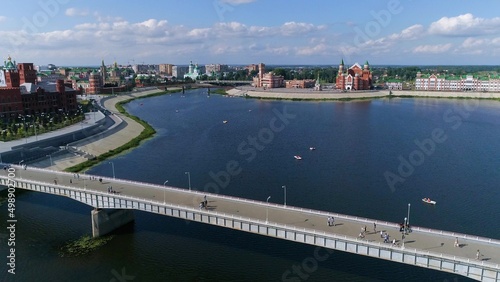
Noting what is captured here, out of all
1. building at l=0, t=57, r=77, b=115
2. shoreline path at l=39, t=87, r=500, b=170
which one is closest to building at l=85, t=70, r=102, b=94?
shoreline path at l=39, t=87, r=500, b=170

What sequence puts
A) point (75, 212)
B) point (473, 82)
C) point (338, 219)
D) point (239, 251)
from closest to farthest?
point (338, 219) < point (239, 251) < point (75, 212) < point (473, 82)

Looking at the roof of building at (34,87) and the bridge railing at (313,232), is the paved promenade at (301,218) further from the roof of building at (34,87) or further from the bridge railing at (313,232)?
the roof of building at (34,87)

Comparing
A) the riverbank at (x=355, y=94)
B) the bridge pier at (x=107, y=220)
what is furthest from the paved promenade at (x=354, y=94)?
the bridge pier at (x=107, y=220)

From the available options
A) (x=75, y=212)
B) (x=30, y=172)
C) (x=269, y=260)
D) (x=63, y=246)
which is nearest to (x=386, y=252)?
(x=269, y=260)

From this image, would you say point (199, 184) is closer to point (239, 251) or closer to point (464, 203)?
point (239, 251)

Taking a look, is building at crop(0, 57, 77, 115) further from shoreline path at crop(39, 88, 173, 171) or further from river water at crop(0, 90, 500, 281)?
river water at crop(0, 90, 500, 281)

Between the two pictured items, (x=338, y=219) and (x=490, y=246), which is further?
(x=338, y=219)
